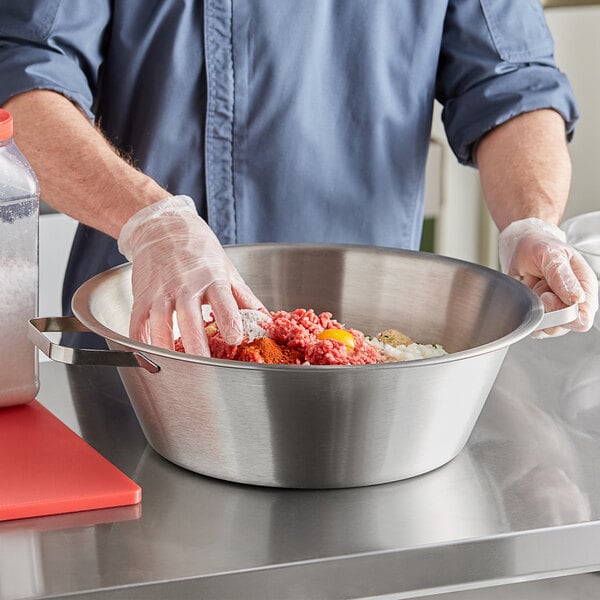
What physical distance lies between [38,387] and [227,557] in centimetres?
37

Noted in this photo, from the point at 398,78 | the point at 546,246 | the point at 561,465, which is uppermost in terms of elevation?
the point at 398,78

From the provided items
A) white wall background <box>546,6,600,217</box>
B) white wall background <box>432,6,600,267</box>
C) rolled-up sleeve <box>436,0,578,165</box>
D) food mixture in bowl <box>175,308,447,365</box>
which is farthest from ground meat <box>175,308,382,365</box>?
white wall background <box>546,6,600,217</box>

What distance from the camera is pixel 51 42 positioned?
57.4 inches

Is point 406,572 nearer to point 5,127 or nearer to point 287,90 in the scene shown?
point 5,127

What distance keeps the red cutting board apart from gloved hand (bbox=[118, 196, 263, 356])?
0.44 ft

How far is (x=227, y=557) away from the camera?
0.86 metres

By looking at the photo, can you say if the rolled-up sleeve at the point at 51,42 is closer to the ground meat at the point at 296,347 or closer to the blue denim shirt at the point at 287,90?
the blue denim shirt at the point at 287,90

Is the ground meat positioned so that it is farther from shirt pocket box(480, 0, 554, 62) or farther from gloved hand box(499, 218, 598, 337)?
shirt pocket box(480, 0, 554, 62)

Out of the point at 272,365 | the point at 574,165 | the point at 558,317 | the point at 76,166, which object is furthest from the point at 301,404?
the point at 574,165

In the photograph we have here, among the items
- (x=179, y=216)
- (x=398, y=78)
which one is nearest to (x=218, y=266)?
(x=179, y=216)

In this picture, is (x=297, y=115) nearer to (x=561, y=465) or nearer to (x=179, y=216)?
(x=179, y=216)

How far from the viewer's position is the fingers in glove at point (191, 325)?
103 centimetres

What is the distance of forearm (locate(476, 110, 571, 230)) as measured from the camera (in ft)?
4.98

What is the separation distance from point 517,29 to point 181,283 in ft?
2.90
